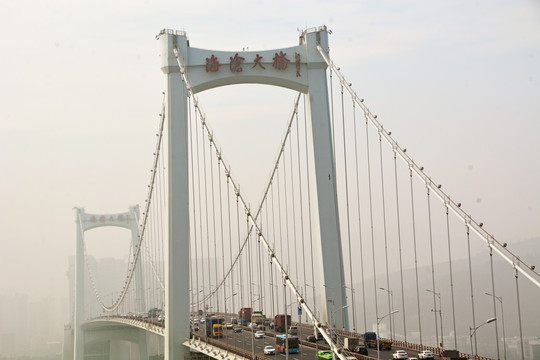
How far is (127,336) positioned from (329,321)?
60906 millimetres

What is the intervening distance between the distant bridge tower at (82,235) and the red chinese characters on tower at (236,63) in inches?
2554

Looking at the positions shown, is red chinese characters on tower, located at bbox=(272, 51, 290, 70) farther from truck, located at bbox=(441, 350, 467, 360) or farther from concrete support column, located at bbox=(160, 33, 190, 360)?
truck, located at bbox=(441, 350, 467, 360)

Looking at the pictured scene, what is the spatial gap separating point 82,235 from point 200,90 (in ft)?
248

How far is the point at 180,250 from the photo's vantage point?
39719mm

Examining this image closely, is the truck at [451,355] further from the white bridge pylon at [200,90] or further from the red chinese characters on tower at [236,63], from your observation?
the red chinese characters on tower at [236,63]

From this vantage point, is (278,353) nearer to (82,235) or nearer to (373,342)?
(373,342)

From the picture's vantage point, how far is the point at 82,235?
112 metres

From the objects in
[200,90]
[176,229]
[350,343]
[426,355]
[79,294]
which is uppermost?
[200,90]

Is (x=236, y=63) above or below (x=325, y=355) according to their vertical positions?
above

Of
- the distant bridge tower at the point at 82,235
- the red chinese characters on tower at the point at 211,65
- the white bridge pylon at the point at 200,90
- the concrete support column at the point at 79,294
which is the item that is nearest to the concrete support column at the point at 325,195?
the white bridge pylon at the point at 200,90

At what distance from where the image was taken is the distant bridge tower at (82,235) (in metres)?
104

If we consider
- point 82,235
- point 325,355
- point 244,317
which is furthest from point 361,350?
point 82,235

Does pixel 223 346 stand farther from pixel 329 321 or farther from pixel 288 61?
pixel 288 61

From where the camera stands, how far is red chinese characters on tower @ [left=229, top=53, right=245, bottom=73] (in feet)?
131
